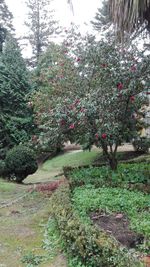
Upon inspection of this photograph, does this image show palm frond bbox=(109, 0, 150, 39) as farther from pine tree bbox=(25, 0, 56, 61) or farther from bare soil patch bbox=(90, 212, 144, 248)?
pine tree bbox=(25, 0, 56, 61)

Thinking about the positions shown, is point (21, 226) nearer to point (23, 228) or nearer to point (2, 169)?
point (23, 228)

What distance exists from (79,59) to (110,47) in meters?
0.84

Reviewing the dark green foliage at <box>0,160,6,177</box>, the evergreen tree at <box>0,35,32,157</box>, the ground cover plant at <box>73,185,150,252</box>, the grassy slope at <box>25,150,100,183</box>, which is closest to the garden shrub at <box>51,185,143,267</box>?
the ground cover plant at <box>73,185,150,252</box>

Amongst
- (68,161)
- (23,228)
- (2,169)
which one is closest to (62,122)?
(23,228)

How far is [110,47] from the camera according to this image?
29.2 ft

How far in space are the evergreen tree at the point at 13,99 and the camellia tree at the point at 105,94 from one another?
337 inches

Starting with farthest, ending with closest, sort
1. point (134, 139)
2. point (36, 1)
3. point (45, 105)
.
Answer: point (36, 1)
point (134, 139)
point (45, 105)

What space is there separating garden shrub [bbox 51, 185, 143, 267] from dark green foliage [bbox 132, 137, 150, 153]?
1351 centimetres

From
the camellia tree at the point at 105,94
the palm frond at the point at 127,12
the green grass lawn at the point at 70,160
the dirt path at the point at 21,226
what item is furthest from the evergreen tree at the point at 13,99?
the palm frond at the point at 127,12

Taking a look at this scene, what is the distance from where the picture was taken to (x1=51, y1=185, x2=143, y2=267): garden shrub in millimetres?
3629

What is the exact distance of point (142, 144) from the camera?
Answer: 18.8 metres

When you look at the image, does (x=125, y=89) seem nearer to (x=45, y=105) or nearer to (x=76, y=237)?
(x=76, y=237)

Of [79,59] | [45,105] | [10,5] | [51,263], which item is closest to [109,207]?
[51,263]

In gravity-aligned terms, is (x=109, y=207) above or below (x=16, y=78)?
below
